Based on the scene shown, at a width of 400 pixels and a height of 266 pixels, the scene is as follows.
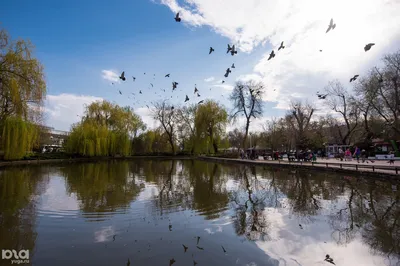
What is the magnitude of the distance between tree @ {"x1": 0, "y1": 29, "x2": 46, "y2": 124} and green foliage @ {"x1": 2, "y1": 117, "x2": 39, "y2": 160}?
3948mm

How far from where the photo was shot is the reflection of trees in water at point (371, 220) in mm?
5066

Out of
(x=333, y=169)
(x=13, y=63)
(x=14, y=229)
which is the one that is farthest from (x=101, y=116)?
(x=14, y=229)

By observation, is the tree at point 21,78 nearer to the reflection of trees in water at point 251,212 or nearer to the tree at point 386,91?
the reflection of trees in water at point 251,212

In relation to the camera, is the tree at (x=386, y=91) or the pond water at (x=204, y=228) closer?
the pond water at (x=204, y=228)

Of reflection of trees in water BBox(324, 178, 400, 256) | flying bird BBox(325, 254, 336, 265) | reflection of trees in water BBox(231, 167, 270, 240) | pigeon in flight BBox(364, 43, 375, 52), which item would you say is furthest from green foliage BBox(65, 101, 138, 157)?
flying bird BBox(325, 254, 336, 265)

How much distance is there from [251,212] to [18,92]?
19.6m

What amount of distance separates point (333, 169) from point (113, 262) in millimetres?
17020

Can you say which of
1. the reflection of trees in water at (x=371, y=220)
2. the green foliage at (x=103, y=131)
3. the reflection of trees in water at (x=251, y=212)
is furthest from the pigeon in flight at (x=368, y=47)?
the green foliage at (x=103, y=131)

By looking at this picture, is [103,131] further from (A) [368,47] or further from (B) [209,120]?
(A) [368,47]

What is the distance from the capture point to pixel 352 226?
6.04 metres

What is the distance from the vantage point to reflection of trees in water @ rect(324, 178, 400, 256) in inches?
199

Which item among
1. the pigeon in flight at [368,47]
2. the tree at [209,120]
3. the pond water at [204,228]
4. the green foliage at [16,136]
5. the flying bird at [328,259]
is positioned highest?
the tree at [209,120]

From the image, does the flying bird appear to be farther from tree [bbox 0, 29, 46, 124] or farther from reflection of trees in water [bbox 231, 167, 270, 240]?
tree [bbox 0, 29, 46, 124]

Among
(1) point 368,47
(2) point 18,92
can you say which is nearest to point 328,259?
(1) point 368,47
